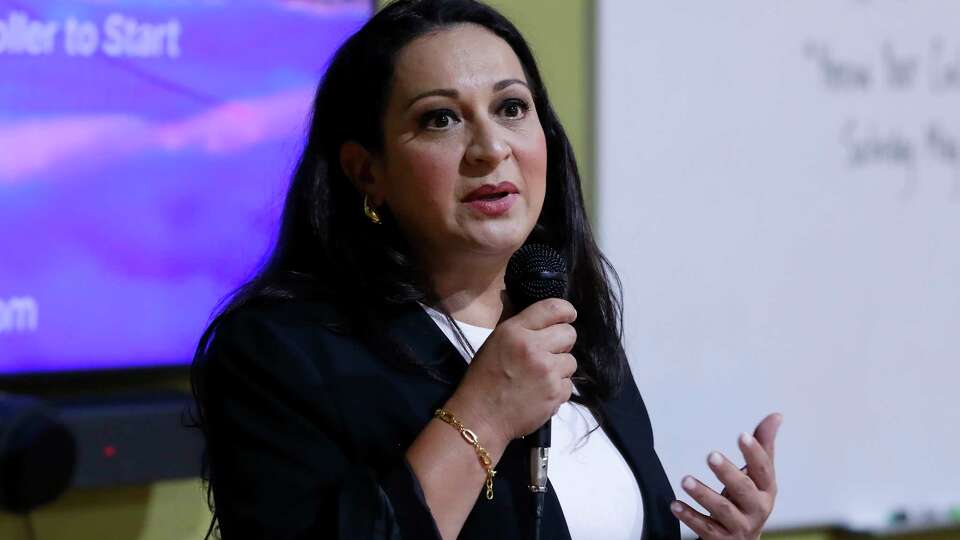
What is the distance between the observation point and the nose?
Result: 146 centimetres

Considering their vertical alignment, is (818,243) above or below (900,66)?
below

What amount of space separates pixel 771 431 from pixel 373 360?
19.8 inches

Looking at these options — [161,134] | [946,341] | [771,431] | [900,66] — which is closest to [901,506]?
[946,341]

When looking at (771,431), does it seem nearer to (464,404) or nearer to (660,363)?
(464,404)

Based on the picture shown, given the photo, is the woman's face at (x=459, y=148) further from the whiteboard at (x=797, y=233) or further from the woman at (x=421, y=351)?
the whiteboard at (x=797, y=233)

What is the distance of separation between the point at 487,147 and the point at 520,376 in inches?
10.9

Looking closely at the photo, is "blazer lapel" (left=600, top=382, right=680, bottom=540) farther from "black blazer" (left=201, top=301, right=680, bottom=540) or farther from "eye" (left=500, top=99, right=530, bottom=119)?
"eye" (left=500, top=99, right=530, bottom=119)

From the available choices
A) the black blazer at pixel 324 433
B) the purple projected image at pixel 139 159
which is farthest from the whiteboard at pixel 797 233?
the black blazer at pixel 324 433

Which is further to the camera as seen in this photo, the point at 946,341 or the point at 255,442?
the point at 946,341

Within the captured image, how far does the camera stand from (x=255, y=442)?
136 cm

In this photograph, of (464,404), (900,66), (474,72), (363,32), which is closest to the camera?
(464,404)

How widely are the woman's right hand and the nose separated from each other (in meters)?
0.19

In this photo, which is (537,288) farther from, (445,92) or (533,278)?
(445,92)

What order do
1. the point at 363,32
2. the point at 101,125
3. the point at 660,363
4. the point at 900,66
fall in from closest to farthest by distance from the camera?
1. the point at 363,32
2. the point at 101,125
3. the point at 660,363
4. the point at 900,66
